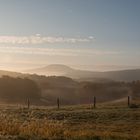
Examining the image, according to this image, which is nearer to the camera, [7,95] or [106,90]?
[7,95]

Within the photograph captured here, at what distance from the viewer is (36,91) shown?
113 m

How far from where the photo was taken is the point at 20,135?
661 inches

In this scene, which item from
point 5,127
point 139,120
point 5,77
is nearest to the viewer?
point 5,127

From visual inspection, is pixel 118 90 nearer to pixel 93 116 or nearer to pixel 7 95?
pixel 7 95

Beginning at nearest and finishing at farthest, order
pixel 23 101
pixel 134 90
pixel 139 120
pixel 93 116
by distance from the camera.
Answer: pixel 139 120
pixel 93 116
pixel 23 101
pixel 134 90

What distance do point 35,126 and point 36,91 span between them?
94.2m

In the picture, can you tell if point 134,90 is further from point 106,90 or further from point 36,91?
point 36,91

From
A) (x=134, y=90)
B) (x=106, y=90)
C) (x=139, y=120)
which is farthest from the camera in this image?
(x=106, y=90)

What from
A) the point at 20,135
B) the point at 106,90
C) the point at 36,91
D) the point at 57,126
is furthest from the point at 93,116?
the point at 106,90

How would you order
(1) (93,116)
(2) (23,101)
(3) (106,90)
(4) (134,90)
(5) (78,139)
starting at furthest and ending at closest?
(3) (106,90)
(4) (134,90)
(2) (23,101)
(1) (93,116)
(5) (78,139)

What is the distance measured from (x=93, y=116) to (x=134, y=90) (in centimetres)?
8476

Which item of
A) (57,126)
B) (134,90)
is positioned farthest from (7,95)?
(57,126)

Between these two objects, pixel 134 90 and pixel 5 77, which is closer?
pixel 5 77

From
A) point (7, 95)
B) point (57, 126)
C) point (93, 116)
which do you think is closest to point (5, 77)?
point (7, 95)
